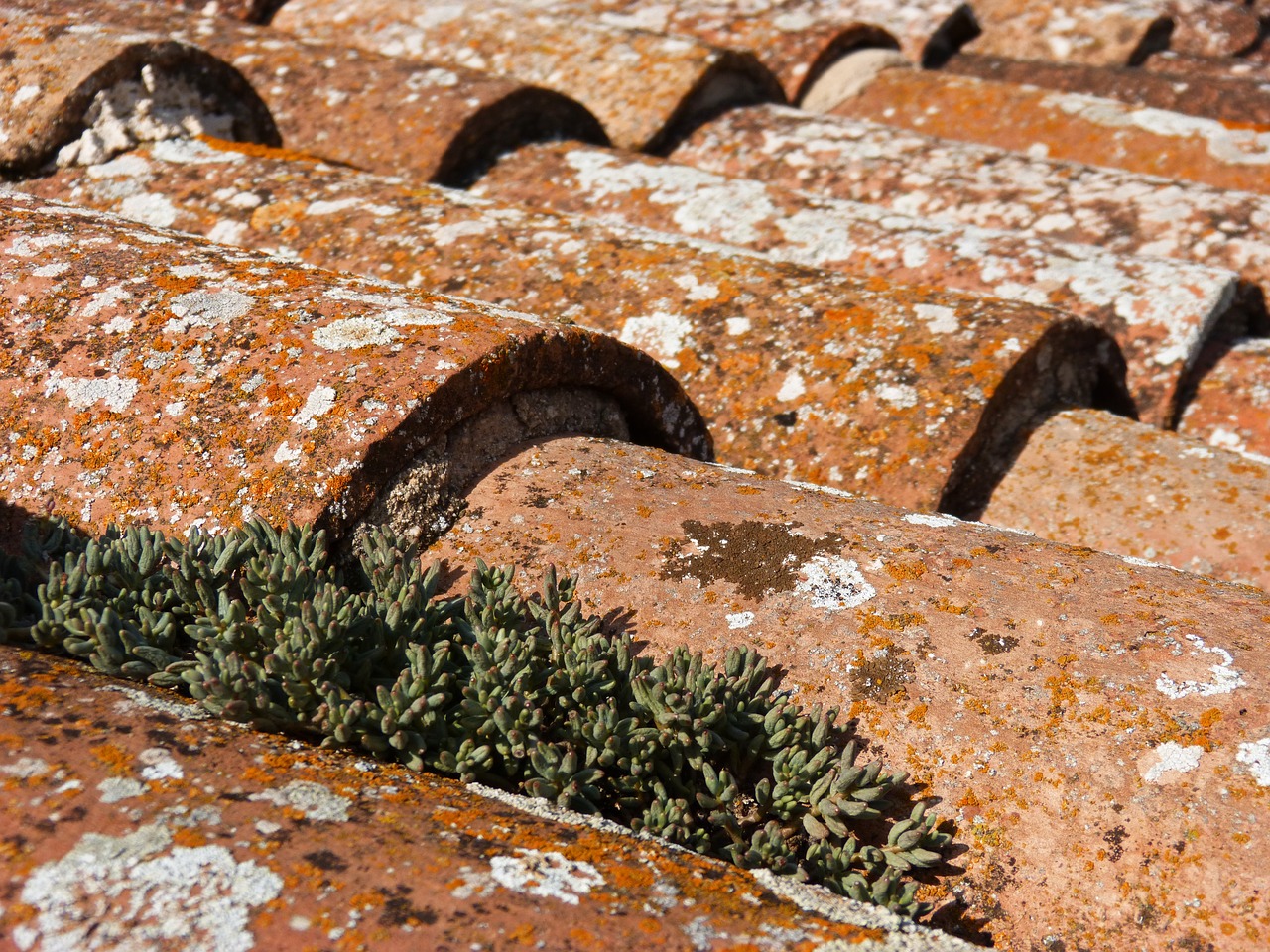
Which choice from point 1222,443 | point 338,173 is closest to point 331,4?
point 338,173

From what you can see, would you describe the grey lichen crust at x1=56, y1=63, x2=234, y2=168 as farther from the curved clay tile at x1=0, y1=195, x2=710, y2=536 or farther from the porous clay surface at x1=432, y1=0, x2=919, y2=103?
the porous clay surface at x1=432, y1=0, x2=919, y2=103

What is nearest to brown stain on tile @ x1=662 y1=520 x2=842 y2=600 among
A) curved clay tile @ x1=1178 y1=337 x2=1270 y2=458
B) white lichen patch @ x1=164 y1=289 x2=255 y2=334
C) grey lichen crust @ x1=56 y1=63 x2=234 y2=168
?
white lichen patch @ x1=164 y1=289 x2=255 y2=334

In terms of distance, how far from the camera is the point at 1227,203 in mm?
4617

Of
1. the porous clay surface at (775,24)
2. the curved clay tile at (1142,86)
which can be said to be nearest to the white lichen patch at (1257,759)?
the porous clay surface at (775,24)

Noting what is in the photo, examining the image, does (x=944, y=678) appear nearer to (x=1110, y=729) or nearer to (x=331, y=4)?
(x=1110, y=729)

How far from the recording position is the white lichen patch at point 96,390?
2320 millimetres

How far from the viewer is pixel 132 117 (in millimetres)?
4246

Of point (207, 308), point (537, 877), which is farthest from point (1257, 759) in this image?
point (207, 308)

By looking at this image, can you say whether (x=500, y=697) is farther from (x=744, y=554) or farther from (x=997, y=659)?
(x=997, y=659)

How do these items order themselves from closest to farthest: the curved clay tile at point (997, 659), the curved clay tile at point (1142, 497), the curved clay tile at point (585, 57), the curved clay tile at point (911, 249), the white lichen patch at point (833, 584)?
1. the curved clay tile at point (997, 659)
2. the white lichen patch at point (833, 584)
3. the curved clay tile at point (1142, 497)
4. the curved clay tile at point (911, 249)
5. the curved clay tile at point (585, 57)

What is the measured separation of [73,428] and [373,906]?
146 cm

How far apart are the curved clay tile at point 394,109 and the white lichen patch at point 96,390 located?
103 inches

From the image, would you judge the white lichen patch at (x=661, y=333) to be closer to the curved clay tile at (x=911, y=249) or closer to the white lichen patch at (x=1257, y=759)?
the curved clay tile at (x=911, y=249)

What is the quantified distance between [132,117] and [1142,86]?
6.06 m
